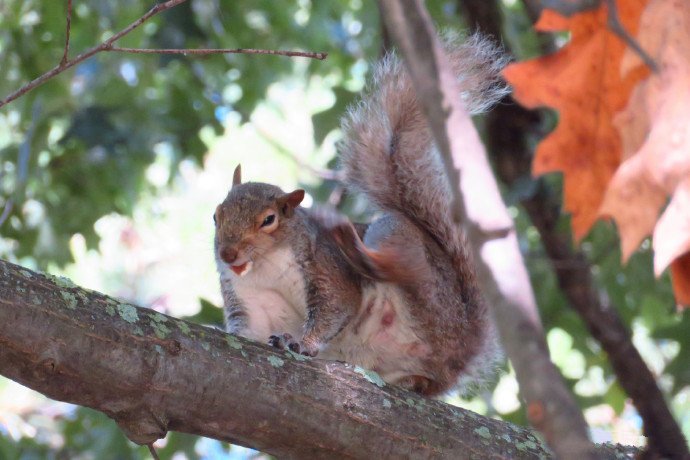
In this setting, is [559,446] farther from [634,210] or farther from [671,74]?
[671,74]

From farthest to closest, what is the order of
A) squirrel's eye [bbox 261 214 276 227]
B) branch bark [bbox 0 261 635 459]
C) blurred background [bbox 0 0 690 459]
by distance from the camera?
blurred background [bbox 0 0 690 459], squirrel's eye [bbox 261 214 276 227], branch bark [bbox 0 261 635 459]

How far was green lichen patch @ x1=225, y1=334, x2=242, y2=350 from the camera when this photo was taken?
201cm

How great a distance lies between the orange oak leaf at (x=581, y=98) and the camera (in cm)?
117

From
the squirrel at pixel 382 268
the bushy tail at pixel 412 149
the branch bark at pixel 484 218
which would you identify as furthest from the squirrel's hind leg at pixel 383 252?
the branch bark at pixel 484 218

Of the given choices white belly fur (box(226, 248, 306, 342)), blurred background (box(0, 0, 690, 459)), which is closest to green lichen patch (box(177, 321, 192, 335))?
white belly fur (box(226, 248, 306, 342))

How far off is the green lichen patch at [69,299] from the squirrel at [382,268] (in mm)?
823

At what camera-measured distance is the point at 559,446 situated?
2.78ft

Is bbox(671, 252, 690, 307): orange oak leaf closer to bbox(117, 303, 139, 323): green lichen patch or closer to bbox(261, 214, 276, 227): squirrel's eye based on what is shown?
bbox(117, 303, 139, 323): green lichen patch

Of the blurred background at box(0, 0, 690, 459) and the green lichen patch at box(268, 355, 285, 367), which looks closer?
the green lichen patch at box(268, 355, 285, 367)

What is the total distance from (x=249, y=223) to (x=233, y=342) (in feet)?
2.89

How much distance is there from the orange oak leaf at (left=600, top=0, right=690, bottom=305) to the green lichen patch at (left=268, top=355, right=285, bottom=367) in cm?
101

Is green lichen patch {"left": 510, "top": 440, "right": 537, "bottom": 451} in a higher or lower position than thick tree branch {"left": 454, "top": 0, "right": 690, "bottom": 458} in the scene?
lower

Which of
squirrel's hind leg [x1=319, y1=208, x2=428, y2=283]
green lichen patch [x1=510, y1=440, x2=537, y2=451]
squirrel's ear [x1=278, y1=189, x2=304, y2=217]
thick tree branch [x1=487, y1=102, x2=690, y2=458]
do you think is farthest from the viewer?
thick tree branch [x1=487, y1=102, x2=690, y2=458]

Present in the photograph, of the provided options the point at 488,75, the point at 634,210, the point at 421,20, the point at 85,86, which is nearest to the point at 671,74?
the point at 634,210
